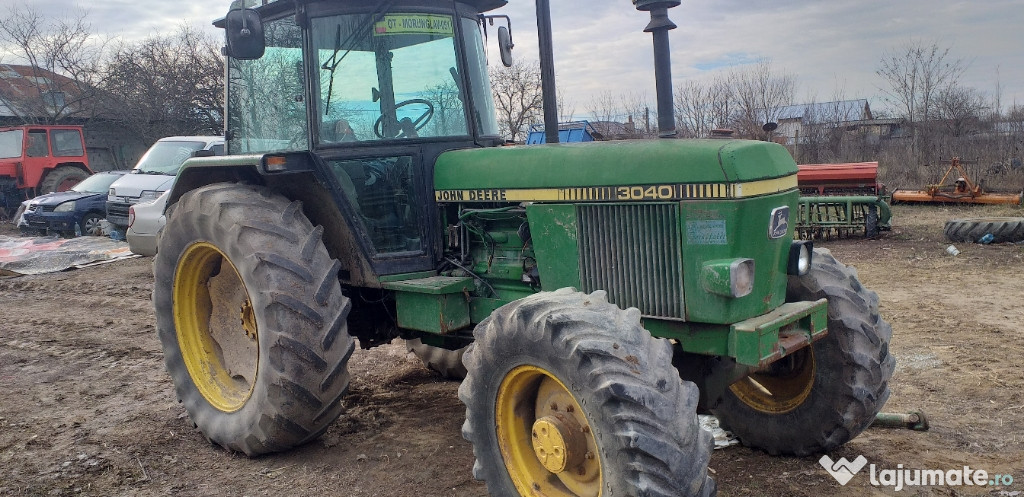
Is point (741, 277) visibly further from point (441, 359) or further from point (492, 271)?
point (441, 359)

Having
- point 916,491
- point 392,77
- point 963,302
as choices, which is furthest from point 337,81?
point 963,302

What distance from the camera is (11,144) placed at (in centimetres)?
1800

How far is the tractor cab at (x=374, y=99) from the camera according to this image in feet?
13.7

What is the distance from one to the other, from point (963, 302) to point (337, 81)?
6274mm

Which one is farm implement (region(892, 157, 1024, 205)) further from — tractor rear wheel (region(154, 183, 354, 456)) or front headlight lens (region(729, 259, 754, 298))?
tractor rear wheel (region(154, 183, 354, 456))

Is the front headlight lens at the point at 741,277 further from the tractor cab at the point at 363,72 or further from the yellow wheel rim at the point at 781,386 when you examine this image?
the tractor cab at the point at 363,72

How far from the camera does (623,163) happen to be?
3.50 metres

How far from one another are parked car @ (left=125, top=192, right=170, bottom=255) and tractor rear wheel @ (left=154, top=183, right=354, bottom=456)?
5876 millimetres

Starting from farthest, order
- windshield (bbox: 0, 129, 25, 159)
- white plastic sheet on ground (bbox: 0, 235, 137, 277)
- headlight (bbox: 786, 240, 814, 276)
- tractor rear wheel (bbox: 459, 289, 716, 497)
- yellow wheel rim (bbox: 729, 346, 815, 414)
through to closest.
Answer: windshield (bbox: 0, 129, 25, 159) → white plastic sheet on ground (bbox: 0, 235, 137, 277) → yellow wheel rim (bbox: 729, 346, 815, 414) → headlight (bbox: 786, 240, 814, 276) → tractor rear wheel (bbox: 459, 289, 716, 497)

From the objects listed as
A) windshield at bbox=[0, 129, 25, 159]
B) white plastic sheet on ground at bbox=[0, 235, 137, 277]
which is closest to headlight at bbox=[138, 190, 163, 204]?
white plastic sheet on ground at bbox=[0, 235, 137, 277]

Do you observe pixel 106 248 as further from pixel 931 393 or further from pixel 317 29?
pixel 931 393

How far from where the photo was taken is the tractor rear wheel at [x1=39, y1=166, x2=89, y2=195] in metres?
17.8

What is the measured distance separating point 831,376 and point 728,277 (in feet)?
3.32

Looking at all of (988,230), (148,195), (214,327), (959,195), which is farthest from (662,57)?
(959,195)
